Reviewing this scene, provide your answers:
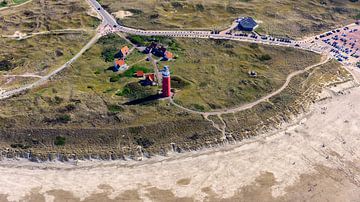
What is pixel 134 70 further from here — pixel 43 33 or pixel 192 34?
pixel 43 33

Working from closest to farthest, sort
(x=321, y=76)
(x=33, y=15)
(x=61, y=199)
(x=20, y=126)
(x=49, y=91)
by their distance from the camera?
(x=61, y=199), (x=20, y=126), (x=49, y=91), (x=321, y=76), (x=33, y=15)

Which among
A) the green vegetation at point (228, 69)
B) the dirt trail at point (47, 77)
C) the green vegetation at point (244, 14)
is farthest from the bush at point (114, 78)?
the green vegetation at point (244, 14)

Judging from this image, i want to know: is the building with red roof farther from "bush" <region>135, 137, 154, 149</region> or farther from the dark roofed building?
the dark roofed building

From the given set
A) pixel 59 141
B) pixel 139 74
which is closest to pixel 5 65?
pixel 139 74

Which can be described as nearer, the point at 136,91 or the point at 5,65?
the point at 136,91

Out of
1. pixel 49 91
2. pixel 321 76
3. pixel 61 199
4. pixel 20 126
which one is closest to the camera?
pixel 61 199

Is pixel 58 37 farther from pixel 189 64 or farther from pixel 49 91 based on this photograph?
pixel 189 64

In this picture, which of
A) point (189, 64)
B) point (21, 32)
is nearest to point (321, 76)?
point (189, 64)

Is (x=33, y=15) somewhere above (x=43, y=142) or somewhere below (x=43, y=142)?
above
